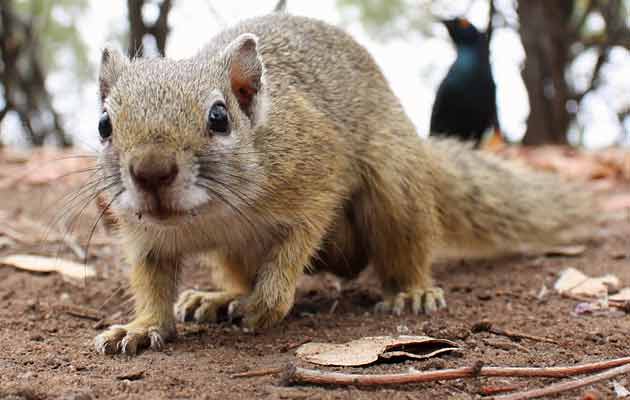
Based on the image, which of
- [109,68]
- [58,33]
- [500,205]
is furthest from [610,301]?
[58,33]

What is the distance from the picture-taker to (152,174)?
8.05 feet

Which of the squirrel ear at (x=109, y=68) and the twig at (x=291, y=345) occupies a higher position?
the squirrel ear at (x=109, y=68)

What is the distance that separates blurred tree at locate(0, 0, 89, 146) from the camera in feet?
32.5

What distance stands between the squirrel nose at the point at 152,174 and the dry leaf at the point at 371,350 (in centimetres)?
83

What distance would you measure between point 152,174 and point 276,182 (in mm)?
806

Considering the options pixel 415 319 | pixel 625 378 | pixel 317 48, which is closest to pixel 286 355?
pixel 415 319

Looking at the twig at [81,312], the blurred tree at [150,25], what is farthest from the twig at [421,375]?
the blurred tree at [150,25]

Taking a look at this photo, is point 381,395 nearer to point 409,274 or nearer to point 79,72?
point 409,274

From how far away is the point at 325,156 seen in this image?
3.53 metres

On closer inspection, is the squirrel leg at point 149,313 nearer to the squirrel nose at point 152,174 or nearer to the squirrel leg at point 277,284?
the squirrel leg at point 277,284

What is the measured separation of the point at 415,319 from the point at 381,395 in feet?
4.29

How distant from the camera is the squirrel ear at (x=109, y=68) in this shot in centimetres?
320

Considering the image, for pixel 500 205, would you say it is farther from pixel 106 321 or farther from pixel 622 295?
pixel 106 321

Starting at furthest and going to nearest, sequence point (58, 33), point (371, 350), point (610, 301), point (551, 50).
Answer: point (58, 33) < point (551, 50) < point (610, 301) < point (371, 350)
